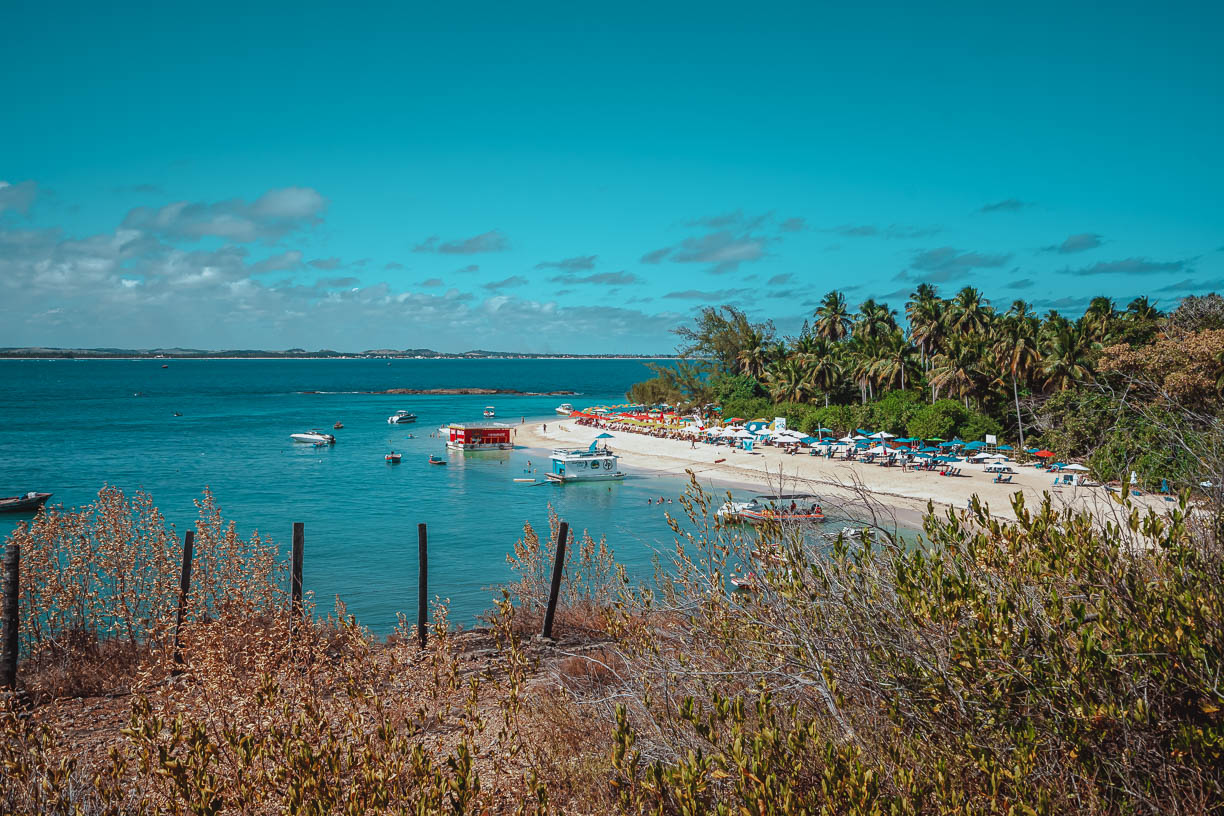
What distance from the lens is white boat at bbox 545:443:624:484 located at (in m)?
43.8

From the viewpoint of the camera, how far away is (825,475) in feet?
71.9

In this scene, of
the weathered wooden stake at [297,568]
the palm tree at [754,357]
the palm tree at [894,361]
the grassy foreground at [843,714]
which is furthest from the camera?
the palm tree at [754,357]

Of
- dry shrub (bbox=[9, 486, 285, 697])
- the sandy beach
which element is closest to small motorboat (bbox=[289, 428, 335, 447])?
the sandy beach

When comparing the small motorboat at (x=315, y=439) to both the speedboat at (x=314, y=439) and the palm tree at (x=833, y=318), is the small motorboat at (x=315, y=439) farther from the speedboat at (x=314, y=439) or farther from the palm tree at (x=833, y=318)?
the palm tree at (x=833, y=318)

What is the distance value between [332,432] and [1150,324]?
2407 inches

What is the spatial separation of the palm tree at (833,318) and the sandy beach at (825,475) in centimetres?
1763

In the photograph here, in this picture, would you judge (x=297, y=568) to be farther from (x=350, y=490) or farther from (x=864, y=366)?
(x=864, y=366)

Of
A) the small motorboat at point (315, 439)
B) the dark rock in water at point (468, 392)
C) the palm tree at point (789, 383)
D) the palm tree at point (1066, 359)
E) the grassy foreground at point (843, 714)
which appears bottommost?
the small motorboat at point (315, 439)

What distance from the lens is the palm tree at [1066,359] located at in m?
41.6

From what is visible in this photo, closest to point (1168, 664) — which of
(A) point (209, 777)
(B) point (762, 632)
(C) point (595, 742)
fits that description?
(B) point (762, 632)

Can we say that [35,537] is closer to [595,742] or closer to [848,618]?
[595,742]

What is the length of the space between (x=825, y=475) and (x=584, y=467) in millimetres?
23861

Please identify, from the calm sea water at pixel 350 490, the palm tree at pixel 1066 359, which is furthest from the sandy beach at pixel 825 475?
the palm tree at pixel 1066 359

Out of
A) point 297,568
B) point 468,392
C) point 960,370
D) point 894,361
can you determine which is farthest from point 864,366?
point 468,392
